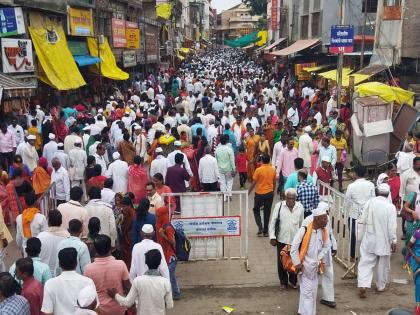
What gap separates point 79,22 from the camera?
68.8ft

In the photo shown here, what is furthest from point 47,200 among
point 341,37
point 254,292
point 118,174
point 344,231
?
point 341,37

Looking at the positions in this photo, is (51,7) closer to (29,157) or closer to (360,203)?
(29,157)

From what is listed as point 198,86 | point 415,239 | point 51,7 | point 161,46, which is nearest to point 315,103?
point 198,86

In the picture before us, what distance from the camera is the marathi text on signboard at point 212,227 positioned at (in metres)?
7.24

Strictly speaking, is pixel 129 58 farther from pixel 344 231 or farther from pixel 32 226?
pixel 32 226

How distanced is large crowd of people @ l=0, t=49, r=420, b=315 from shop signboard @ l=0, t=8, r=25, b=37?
8.25ft

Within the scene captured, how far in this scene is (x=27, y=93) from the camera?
516 inches

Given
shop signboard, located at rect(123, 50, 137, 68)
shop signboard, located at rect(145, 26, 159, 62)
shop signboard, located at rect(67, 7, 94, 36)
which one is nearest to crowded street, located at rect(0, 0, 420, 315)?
shop signboard, located at rect(67, 7, 94, 36)

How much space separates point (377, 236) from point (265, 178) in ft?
7.64

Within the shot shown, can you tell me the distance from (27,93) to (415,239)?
10.3m

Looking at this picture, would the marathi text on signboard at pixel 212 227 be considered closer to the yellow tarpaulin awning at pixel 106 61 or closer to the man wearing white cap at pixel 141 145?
the man wearing white cap at pixel 141 145

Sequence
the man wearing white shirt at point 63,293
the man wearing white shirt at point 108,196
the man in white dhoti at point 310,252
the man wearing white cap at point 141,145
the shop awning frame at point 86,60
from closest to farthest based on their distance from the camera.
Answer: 1. the man wearing white shirt at point 63,293
2. the man in white dhoti at point 310,252
3. the man wearing white shirt at point 108,196
4. the man wearing white cap at point 141,145
5. the shop awning frame at point 86,60

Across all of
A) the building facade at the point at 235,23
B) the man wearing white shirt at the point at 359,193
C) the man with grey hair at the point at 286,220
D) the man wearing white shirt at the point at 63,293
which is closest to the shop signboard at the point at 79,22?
the man wearing white shirt at the point at 359,193

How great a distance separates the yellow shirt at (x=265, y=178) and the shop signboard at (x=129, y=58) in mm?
21030
